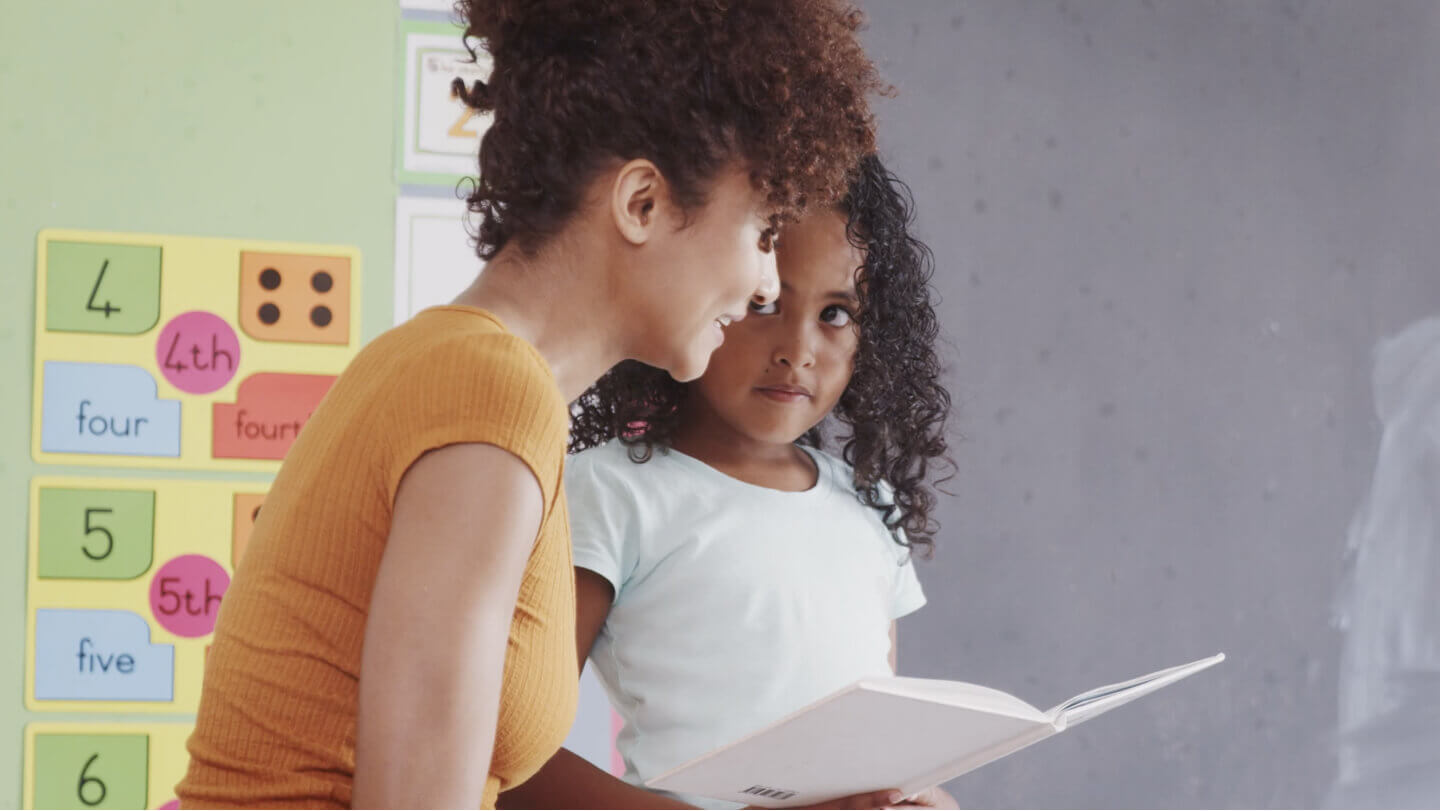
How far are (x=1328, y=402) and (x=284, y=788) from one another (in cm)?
160

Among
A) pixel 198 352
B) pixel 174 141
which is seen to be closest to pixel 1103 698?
pixel 198 352

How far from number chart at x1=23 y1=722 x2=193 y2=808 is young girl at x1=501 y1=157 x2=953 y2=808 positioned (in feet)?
1.71

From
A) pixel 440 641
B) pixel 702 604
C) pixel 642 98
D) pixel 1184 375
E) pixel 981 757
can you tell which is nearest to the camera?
pixel 440 641

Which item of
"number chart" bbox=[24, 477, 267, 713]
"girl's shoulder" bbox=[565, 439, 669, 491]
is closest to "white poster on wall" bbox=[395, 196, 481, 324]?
"number chart" bbox=[24, 477, 267, 713]

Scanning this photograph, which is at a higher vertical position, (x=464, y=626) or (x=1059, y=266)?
(x=1059, y=266)

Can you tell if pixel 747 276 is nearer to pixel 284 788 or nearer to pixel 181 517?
pixel 284 788

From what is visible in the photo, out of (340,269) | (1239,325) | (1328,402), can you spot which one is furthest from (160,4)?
(1328,402)

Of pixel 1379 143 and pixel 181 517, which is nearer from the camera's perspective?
pixel 181 517

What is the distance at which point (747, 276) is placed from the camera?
0.83 meters

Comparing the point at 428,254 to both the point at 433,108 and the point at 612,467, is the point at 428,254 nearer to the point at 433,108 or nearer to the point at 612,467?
the point at 433,108

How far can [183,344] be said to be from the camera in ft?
4.80

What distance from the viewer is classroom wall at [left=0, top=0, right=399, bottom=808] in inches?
56.3

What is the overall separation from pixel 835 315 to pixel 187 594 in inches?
29.9

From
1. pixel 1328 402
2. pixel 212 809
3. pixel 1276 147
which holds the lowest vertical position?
pixel 212 809
